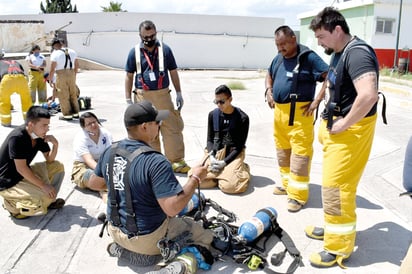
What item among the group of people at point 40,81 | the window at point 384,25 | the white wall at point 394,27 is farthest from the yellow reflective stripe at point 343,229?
the window at point 384,25

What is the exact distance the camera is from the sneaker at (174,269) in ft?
8.79

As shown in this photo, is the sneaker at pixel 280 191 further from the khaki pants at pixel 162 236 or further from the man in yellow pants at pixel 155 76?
the khaki pants at pixel 162 236

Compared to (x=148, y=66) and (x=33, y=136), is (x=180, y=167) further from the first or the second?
(x=33, y=136)

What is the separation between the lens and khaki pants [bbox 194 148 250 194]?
4582 mm

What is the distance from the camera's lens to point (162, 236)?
2922mm

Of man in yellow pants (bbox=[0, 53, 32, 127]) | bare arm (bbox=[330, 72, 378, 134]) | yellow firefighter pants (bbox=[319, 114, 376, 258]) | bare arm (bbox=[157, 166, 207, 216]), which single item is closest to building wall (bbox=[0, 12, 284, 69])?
man in yellow pants (bbox=[0, 53, 32, 127])

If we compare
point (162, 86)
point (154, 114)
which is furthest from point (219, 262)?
point (162, 86)

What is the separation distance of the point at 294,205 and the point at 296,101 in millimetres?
1110

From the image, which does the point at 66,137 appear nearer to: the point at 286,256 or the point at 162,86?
the point at 162,86

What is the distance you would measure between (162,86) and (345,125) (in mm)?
2832

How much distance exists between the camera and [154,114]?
2.70m

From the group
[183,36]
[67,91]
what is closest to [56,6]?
[183,36]

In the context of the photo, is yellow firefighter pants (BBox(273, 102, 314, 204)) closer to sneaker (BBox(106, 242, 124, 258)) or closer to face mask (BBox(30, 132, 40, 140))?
sneaker (BBox(106, 242, 124, 258))

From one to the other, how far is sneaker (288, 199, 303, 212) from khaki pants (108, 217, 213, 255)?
1.28m
